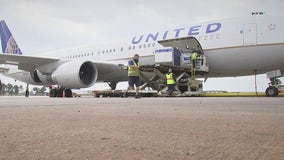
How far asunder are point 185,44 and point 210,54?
1.12 m

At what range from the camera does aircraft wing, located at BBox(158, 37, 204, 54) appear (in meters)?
11.7

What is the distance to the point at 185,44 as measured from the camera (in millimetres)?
12172

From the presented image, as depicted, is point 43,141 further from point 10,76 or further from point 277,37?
point 10,76

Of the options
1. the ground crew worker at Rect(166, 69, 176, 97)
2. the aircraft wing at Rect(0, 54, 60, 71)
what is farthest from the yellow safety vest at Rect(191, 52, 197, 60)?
the aircraft wing at Rect(0, 54, 60, 71)

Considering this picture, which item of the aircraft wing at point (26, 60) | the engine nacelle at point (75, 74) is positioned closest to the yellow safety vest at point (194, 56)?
the engine nacelle at point (75, 74)

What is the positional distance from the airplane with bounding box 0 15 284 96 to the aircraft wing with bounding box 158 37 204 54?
191 mm

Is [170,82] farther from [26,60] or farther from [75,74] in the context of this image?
[26,60]

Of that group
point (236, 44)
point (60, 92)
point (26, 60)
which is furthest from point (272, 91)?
point (26, 60)

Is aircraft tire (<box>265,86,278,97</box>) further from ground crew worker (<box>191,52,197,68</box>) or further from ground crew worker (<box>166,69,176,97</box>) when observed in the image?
ground crew worker (<box>166,69,176,97</box>)

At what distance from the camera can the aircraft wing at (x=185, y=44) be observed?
11.7m

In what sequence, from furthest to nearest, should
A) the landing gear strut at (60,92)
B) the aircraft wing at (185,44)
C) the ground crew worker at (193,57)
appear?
the landing gear strut at (60,92) < the aircraft wing at (185,44) < the ground crew worker at (193,57)

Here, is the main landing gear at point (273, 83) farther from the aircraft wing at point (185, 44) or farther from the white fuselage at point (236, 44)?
the aircraft wing at point (185, 44)

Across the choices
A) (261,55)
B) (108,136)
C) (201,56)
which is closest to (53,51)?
(201,56)

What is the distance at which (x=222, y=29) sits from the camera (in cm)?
1145
